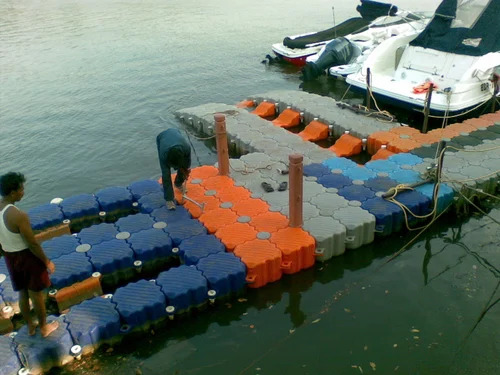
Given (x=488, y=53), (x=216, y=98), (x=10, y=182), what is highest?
(x=10, y=182)

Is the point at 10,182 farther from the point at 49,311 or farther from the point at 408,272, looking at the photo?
the point at 408,272

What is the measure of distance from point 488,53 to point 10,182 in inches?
474

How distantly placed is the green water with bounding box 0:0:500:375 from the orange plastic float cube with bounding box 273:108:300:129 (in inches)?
88.9

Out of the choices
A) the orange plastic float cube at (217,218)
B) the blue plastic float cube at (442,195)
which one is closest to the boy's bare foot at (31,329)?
the orange plastic float cube at (217,218)

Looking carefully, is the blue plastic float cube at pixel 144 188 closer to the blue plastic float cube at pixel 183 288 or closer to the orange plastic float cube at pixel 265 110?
the blue plastic float cube at pixel 183 288

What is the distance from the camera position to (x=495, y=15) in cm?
1217

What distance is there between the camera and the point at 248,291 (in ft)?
20.8

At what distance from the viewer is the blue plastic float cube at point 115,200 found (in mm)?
8008

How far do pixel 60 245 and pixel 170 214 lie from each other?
1761 millimetres

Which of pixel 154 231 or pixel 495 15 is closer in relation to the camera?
pixel 154 231

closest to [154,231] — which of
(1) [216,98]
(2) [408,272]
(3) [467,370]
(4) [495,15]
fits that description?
(2) [408,272]

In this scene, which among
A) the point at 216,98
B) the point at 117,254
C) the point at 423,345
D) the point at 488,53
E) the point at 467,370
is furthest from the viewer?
the point at 216,98

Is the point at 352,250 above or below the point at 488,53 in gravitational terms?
below

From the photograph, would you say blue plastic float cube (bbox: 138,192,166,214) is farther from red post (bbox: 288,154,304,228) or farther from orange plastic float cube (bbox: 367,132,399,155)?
orange plastic float cube (bbox: 367,132,399,155)
